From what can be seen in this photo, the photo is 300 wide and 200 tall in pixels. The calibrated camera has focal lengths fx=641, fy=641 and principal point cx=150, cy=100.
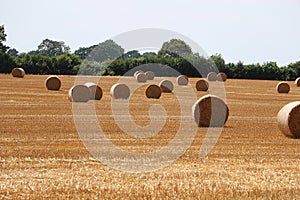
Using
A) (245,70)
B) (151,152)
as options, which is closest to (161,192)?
(151,152)

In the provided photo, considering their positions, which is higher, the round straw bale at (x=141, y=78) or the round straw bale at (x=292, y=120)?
the round straw bale at (x=141, y=78)

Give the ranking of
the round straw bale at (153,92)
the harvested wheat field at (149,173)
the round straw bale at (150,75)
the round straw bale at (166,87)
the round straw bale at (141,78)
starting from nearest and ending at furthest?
the harvested wheat field at (149,173)
the round straw bale at (153,92)
the round straw bale at (166,87)
the round straw bale at (141,78)
the round straw bale at (150,75)

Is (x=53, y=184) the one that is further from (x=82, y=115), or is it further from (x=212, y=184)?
(x=82, y=115)

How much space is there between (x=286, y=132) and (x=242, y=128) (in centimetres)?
221

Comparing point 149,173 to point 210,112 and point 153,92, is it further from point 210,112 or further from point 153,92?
point 153,92

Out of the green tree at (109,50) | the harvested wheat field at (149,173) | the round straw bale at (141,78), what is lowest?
the harvested wheat field at (149,173)

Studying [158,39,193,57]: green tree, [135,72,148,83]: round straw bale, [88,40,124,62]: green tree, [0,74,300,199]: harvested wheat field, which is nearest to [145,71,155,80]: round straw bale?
[135,72,148,83]: round straw bale

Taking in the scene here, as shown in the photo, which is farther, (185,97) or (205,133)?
(185,97)

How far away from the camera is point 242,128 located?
19.7 meters

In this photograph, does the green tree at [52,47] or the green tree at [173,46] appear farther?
the green tree at [52,47]

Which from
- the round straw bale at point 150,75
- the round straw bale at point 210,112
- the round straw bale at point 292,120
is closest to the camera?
the round straw bale at point 292,120

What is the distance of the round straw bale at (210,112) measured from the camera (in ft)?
63.9

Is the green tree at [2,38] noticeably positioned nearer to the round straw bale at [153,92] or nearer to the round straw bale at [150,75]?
the round straw bale at [150,75]

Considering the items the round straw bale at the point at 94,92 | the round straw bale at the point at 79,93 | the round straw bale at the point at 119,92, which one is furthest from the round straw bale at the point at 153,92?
the round straw bale at the point at 79,93
